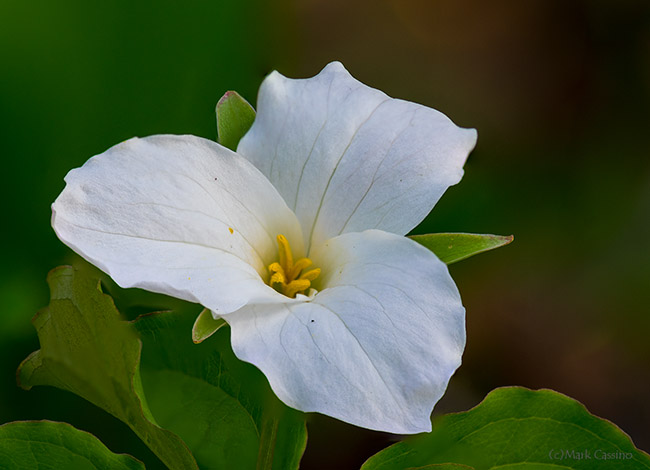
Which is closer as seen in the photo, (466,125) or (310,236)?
(310,236)

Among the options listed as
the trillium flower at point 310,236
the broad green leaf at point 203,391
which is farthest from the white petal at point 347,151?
the broad green leaf at point 203,391

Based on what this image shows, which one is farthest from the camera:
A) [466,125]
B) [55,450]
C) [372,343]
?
[466,125]

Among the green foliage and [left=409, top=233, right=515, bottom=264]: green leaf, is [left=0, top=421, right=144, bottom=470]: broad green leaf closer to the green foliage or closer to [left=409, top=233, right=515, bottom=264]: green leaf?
the green foliage

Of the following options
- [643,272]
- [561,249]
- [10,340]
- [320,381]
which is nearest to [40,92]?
[10,340]

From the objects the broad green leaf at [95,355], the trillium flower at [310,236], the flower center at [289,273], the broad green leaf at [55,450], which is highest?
the trillium flower at [310,236]

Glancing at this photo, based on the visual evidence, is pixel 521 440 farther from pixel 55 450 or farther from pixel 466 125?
pixel 466 125

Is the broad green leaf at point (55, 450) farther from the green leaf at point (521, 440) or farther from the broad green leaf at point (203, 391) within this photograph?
the green leaf at point (521, 440)

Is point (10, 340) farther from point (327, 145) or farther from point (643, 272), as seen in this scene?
point (643, 272)

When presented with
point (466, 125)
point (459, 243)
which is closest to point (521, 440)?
point (459, 243)
